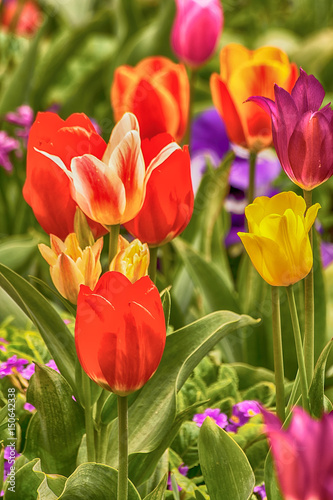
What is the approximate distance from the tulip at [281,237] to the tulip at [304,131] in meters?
0.03

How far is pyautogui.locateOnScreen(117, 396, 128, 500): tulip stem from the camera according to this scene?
19.4 inches

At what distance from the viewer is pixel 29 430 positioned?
0.65 meters

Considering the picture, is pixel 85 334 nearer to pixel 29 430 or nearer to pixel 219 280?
pixel 29 430

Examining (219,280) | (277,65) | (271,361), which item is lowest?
(271,361)

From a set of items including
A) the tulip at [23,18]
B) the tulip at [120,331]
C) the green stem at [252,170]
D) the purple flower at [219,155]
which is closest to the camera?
the tulip at [120,331]

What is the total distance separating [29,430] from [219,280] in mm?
395

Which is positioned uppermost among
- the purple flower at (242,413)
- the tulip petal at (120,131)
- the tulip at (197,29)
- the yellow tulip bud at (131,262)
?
the tulip at (197,29)

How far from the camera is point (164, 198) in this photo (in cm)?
59

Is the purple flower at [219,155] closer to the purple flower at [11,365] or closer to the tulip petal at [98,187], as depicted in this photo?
the purple flower at [11,365]

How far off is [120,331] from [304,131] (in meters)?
0.21

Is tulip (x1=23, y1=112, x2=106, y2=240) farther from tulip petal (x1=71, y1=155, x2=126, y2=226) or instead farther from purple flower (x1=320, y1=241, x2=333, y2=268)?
purple flower (x1=320, y1=241, x2=333, y2=268)

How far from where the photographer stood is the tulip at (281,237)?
0.51 metres

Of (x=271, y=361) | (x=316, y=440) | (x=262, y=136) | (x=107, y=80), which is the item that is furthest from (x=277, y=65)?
(x=107, y=80)

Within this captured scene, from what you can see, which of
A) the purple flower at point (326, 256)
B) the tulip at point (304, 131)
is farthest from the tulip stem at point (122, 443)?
the purple flower at point (326, 256)
